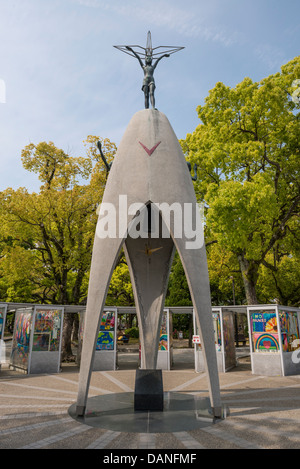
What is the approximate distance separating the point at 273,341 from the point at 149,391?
8.26 meters

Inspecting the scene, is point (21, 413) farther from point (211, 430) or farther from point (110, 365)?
point (110, 365)

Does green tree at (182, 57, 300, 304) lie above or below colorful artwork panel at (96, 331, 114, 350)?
above

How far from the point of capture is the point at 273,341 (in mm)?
13844

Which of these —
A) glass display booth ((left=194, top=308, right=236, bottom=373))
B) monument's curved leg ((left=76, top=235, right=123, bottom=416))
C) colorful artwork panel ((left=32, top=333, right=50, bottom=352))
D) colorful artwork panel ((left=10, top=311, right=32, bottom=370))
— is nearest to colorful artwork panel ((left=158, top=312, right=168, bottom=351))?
glass display booth ((left=194, top=308, right=236, bottom=373))

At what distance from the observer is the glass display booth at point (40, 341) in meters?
14.2

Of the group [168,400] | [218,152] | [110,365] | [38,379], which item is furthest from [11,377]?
[218,152]

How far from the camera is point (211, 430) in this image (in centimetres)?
599

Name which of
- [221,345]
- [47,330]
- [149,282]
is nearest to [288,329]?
[221,345]

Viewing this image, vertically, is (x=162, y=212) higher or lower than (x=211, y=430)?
higher

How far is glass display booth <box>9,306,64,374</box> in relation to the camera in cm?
1416

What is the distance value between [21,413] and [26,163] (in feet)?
53.4

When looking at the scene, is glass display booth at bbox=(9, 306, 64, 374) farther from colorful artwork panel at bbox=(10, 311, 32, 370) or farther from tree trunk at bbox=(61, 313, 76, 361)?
tree trunk at bbox=(61, 313, 76, 361)

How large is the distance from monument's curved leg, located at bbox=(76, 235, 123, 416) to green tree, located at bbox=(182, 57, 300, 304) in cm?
833

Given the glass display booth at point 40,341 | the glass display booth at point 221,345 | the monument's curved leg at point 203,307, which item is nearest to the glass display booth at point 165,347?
the glass display booth at point 221,345
